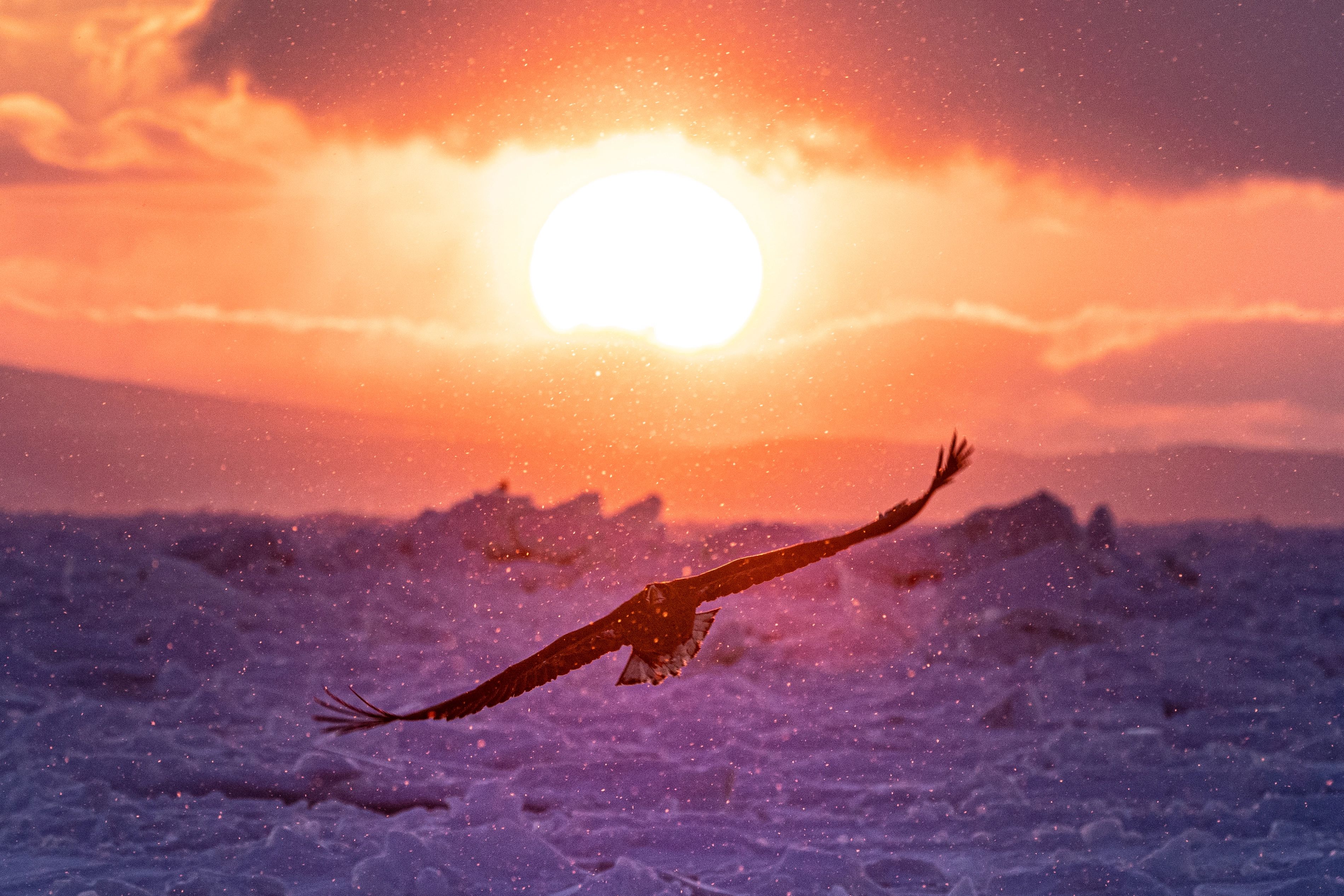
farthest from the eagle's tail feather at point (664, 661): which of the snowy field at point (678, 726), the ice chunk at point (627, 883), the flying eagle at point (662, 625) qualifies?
the ice chunk at point (627, 883)

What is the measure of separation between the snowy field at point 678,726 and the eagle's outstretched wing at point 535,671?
2035 cm

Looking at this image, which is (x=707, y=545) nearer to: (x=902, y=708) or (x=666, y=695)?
(x=666, y=695)

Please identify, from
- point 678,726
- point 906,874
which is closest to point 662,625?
point 906,874

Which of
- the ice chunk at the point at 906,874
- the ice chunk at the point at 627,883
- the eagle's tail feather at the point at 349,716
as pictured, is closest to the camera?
the eagle's tail feather at the point at 349,716

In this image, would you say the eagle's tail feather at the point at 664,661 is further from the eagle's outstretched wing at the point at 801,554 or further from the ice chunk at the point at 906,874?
the ice chunk at the point at 906,874

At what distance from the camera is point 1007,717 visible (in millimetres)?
63219

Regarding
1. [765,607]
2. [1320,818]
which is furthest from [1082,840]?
[765,607]

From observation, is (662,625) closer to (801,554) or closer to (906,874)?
(801,554)

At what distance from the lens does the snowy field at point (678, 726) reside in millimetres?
37906

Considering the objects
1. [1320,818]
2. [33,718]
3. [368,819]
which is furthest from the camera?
[33,718]

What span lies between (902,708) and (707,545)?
17.3m

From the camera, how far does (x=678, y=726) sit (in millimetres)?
56625

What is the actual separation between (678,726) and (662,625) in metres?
49.9

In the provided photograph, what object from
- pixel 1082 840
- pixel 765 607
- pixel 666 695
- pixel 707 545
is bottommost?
pixel 1082 840
